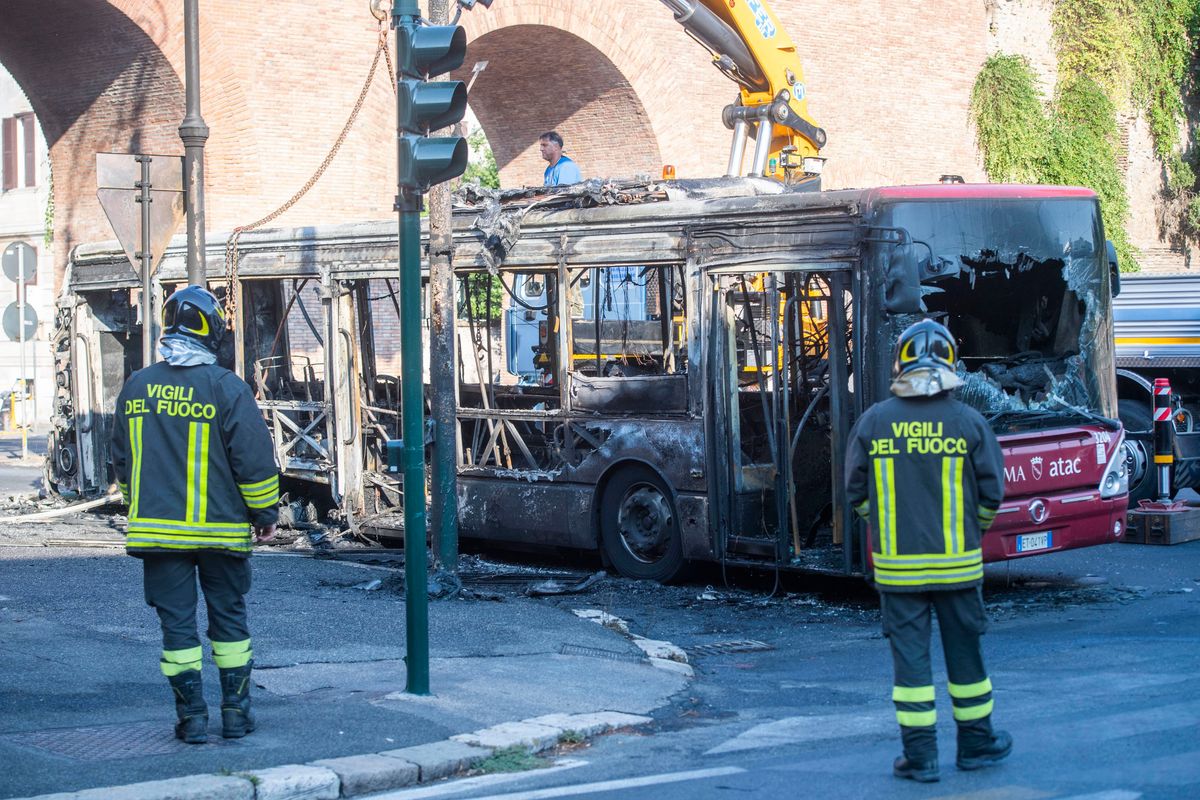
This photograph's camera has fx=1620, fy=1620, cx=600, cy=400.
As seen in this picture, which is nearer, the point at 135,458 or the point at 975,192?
the point at 135,458

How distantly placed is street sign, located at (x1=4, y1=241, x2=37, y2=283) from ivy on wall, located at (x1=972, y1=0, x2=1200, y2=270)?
57.2 feet

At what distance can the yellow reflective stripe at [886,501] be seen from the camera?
609cm

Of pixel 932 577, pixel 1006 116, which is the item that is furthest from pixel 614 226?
pixel 1006 116

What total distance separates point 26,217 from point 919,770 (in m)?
38.3

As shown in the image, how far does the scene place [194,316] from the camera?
670 centimetres

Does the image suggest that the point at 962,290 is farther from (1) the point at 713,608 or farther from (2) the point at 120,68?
(2) the point at 120,68

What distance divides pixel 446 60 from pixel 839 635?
428 centimetres

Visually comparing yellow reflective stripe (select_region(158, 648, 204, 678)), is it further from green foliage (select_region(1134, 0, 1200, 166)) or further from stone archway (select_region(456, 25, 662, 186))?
green foliage (select_region(1134, 0, 1200, 166))

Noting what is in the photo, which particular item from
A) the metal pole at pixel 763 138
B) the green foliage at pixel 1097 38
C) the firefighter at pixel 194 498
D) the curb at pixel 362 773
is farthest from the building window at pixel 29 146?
the curb at pixel 362 773

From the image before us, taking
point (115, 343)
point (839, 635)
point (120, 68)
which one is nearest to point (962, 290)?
point (839, 635)

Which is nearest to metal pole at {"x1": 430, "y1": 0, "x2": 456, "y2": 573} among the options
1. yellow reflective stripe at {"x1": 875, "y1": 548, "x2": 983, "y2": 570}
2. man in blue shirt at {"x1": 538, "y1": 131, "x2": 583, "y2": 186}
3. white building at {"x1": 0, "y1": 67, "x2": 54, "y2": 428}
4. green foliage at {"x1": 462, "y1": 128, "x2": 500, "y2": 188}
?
man in blue shirt at {"x1": 538, "y1": 131, "x2": 583, "y2": 186}

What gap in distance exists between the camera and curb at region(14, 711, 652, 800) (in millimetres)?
5730

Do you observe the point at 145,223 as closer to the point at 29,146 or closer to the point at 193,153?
the point at 193,153

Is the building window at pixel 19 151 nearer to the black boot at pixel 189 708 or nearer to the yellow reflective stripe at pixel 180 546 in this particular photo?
the yellow reflective stripe at pixel 180 546
